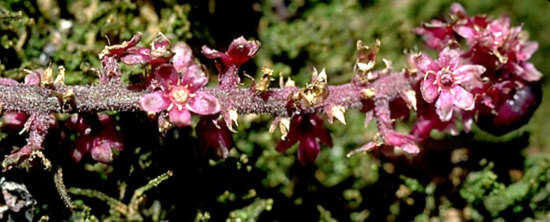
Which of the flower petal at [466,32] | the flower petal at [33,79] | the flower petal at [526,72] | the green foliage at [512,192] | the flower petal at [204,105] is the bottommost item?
the green foliage at [512,192]

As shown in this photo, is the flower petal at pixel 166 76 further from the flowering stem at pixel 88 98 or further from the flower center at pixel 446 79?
the flower center at pixel 446 79

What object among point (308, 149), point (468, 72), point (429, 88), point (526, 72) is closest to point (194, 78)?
point (308, 149)

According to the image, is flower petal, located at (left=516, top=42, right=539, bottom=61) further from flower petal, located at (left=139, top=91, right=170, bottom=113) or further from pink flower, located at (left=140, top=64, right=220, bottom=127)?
flower petal, located at (left=139, top=91, right=170, bottom=113)

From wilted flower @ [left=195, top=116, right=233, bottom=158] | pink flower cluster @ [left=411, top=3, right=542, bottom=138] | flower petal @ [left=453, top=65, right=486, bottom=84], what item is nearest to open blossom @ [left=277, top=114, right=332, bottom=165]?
wilted flower @ [left=195, top=116, right=233, bottom=158]

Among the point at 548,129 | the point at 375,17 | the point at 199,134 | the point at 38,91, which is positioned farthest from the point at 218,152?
the point at 548,129

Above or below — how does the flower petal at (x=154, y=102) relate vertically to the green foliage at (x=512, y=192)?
above

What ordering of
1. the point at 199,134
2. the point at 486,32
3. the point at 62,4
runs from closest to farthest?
1. the point at 199,134
2. the point at 486,32
3. the point at 62,4

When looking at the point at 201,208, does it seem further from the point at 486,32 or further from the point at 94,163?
the point at 486,32

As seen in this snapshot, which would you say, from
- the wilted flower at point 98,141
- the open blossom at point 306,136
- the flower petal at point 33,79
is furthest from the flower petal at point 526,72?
the flower petal at point 33,79
